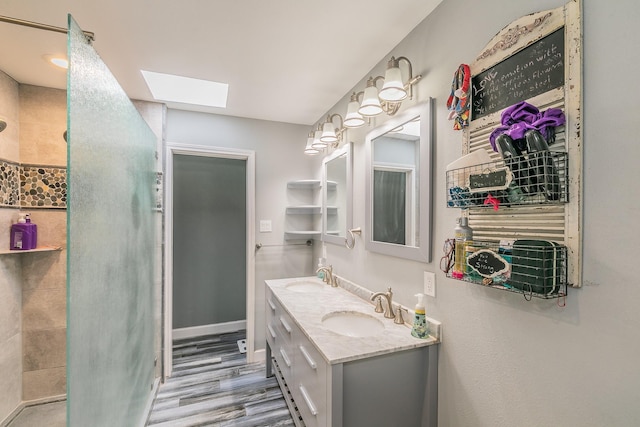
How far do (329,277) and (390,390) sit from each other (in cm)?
116

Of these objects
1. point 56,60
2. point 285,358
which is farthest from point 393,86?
point 56,60

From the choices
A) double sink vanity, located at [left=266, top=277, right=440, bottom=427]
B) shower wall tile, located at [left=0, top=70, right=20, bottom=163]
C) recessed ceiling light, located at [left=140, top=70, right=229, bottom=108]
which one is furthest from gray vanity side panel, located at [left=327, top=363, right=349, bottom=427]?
shower wall tile, located at [left=0, top=70, right=20, bottom=163]

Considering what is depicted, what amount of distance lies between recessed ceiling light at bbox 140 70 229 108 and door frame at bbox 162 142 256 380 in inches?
15.2

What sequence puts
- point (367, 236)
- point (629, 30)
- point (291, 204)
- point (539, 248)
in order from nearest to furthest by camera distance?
point (629, 30), point (539, 248), point (367, 236), point (291, 204)

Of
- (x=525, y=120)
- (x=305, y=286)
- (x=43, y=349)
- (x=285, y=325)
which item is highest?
(x=525, y=120)

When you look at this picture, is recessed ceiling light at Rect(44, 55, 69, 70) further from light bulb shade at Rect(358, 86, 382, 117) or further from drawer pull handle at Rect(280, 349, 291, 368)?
drawer pull handle at Rect(280, 349, 291, 368)

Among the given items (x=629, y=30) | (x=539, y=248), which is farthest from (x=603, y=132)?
(x=539, y=248)

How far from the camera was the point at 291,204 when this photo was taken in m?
2.92

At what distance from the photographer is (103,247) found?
1186 mm

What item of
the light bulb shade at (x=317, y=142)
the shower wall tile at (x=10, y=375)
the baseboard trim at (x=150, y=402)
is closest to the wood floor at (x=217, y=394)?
the baseboard trim at (x=150, y=402)

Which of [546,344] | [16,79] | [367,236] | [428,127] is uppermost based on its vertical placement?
[16,79]

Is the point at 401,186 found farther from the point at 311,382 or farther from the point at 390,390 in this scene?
the point at 311,382

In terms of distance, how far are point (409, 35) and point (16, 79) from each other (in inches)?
107

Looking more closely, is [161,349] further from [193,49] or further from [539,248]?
[539,248]
